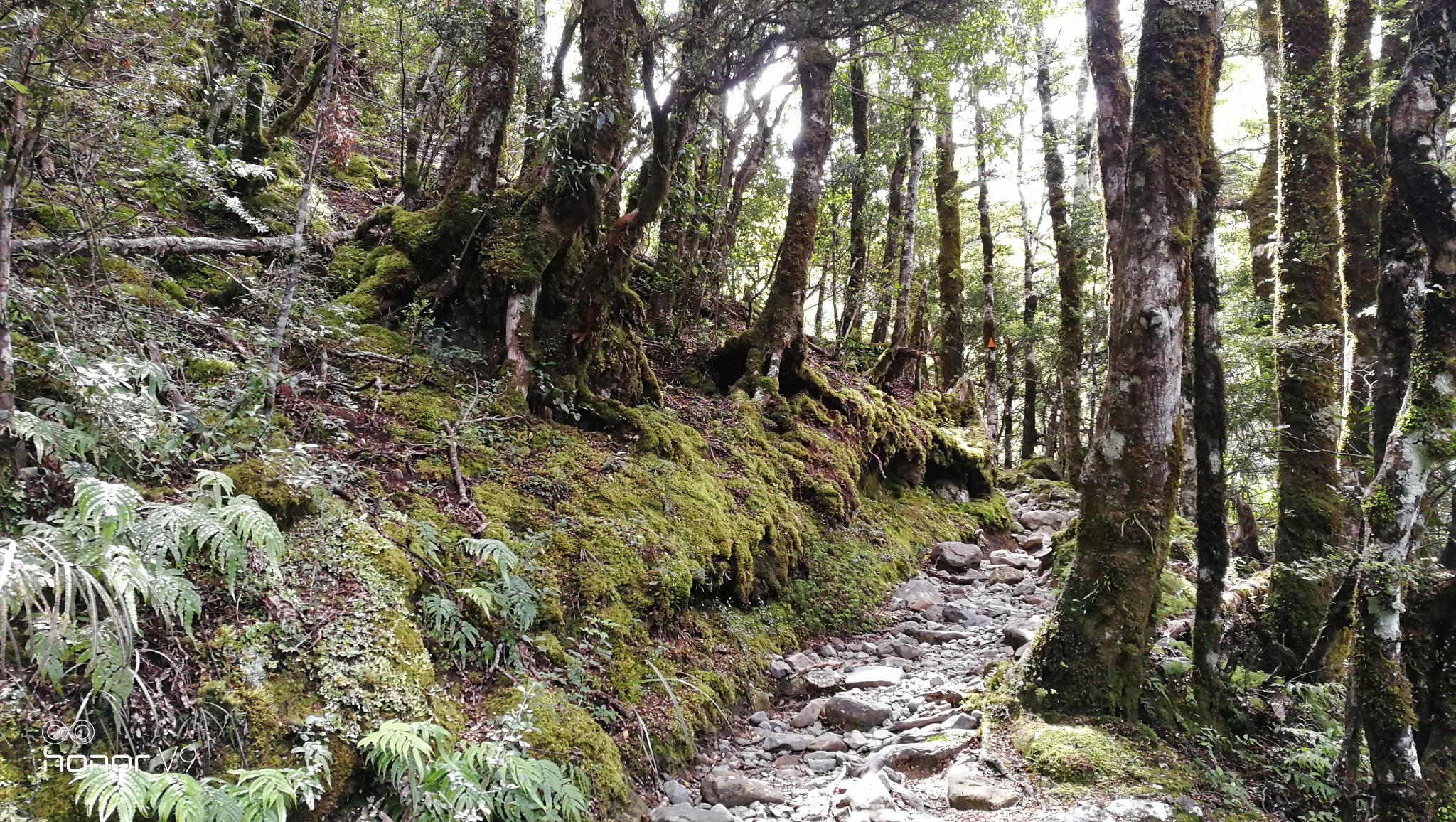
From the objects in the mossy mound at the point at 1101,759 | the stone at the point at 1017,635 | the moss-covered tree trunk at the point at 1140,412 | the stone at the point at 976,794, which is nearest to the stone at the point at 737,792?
the stone at the point at 976,794

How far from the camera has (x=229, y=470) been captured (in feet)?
11.9

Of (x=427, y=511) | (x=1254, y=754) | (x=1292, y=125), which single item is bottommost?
(x=1254, y=754)

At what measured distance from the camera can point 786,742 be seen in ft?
17.0

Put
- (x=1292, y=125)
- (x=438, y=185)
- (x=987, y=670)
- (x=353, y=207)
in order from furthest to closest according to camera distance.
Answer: (x=353, y=207)
(x=438, y=185)
(x=1292, y=125)
(x=987, y=670)

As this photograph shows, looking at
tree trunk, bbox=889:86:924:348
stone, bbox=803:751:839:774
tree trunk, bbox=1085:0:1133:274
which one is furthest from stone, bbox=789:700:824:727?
tree trunk, bbox=889:86:924:348

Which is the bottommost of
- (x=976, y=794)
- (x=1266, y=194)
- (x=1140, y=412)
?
(x=976, y=794)

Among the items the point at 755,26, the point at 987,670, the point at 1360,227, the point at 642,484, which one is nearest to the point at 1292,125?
the point at 1360,227

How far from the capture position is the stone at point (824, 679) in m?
6.06

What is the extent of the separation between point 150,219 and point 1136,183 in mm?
8387

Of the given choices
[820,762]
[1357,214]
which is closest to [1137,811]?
[820,762]

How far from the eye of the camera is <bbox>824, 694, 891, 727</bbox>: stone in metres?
5.43

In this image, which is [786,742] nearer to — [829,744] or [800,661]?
[829,744]

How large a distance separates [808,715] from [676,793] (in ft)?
5.29

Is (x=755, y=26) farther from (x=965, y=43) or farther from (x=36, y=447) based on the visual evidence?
(x=36, y=447)
